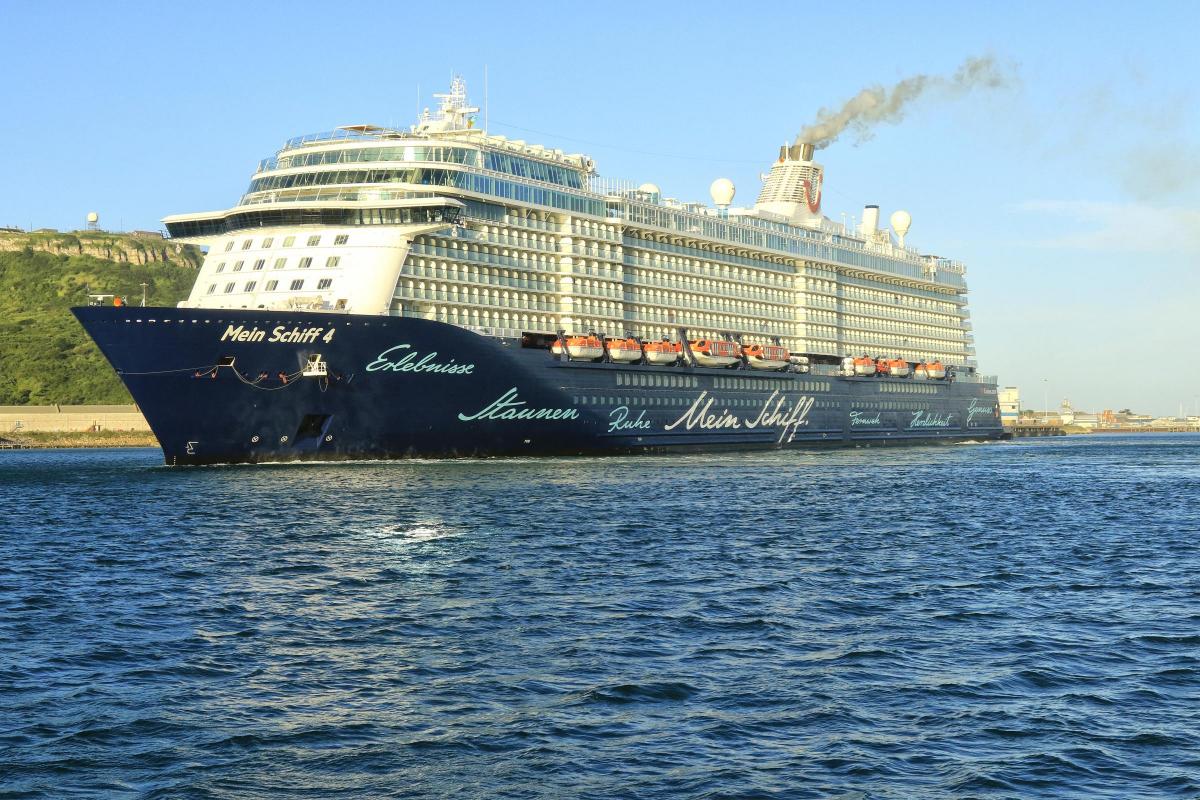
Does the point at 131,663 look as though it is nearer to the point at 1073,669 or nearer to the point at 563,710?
the point at 563,710

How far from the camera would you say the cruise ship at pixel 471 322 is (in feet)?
189

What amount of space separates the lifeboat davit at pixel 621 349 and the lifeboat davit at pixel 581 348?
59.0 inches

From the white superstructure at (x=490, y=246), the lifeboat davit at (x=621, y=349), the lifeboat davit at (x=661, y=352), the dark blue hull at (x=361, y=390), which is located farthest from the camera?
the lifeboat davit at (x=661, y=352)

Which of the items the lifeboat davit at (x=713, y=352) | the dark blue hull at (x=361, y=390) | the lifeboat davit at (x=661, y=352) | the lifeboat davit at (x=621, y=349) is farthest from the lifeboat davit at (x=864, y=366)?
the lifeboat davit at (x=621, y=349)

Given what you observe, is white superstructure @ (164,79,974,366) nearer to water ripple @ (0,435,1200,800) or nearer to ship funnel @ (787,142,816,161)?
ship funnel @ (787,142,816,161)

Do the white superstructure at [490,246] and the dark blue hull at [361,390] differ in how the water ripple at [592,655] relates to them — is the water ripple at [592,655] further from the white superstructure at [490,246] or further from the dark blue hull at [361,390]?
the white superstructure at [490,246]

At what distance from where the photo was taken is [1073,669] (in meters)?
19.9

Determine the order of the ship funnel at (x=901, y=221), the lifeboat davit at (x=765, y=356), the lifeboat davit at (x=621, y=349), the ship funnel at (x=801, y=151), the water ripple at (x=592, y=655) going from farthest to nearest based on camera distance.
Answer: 1. the ship funnel at (x=901, y=221)
2. the ship funnel at (x=801, y=151)
3. the lifeboat davit at (x=765, y=356)
4. the lifeboat davit at (x=621, y=349)
5. the water ripple at (x=592, y=655)

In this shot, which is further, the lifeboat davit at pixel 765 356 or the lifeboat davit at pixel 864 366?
the lifeboat davit at pixel 864 366

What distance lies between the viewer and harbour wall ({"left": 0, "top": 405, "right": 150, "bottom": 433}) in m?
136

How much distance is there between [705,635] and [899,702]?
16.8ft

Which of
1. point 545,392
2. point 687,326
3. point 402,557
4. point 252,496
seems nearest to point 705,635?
point 402,557

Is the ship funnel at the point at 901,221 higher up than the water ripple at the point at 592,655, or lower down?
higher up

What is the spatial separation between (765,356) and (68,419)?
8415cm
